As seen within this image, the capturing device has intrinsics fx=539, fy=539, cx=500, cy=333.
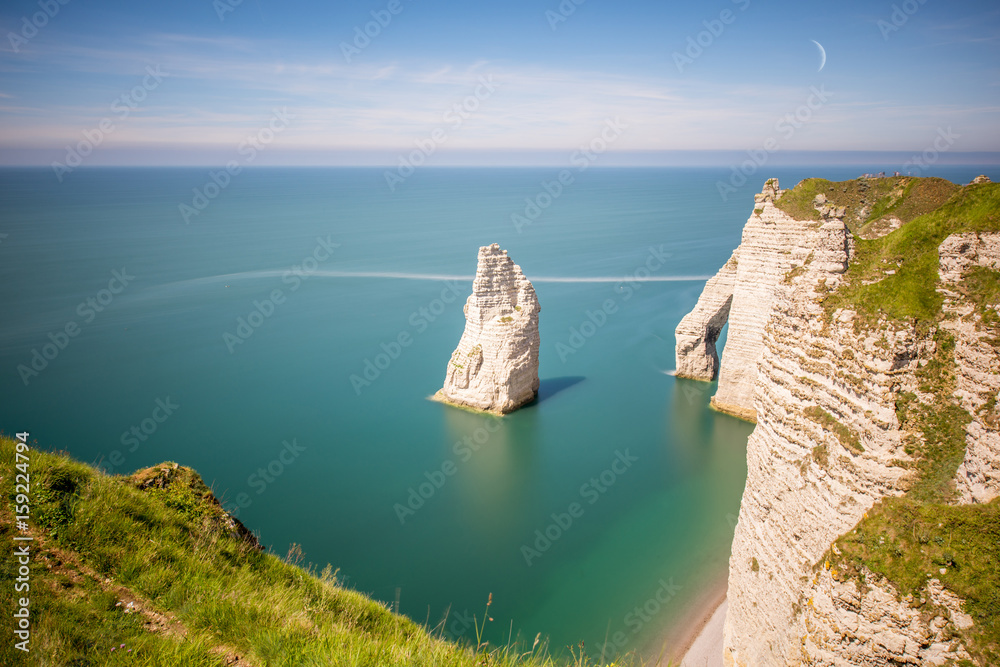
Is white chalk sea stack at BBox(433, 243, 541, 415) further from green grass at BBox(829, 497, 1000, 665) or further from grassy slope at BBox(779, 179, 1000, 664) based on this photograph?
green grass at BBox(829, 497, 1000, 665)

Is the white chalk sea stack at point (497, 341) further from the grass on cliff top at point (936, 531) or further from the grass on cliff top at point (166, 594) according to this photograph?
the grass on cliff top at point (936, 531)

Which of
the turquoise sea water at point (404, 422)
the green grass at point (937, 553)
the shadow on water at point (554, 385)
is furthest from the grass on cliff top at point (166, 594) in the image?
the shadow on water at point (554, 385)

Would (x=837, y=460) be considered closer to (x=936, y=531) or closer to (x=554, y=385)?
(x=936, y=531)

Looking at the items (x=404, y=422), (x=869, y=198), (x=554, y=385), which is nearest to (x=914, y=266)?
(x=869, y=198)

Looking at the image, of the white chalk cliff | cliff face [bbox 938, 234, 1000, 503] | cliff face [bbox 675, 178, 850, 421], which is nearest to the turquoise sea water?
cliff face [bbox 675, 178, 850, 421]

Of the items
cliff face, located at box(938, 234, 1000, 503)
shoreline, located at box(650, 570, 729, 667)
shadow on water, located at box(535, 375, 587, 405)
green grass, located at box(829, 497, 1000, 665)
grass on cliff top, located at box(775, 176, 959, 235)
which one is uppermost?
grass on cliff top, located at box(775, 176, 959, 235)
